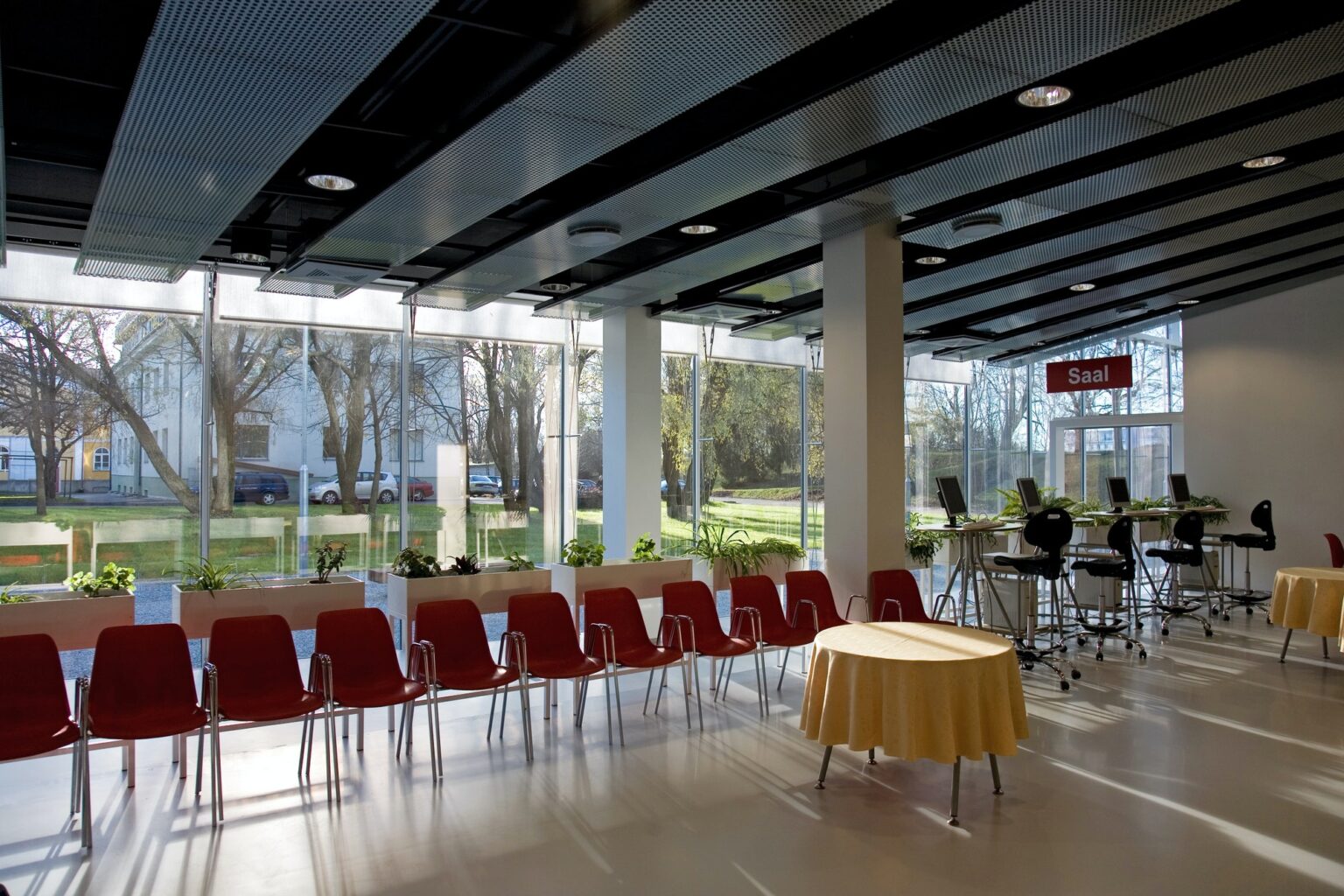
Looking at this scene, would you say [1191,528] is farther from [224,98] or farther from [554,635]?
[224,98]

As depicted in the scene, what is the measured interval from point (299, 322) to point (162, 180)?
136 inches

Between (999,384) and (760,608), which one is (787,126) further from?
(999,384)

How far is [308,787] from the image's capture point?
5.13 metres

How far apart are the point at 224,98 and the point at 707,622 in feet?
14.8

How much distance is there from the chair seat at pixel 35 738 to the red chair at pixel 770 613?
4237 mm

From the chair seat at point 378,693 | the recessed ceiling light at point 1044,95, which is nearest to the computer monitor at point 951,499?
the recessed ceiling light at point 1044,95

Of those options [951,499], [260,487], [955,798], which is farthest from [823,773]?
[260,487]

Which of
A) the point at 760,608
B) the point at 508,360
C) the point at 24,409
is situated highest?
the point at 508,360

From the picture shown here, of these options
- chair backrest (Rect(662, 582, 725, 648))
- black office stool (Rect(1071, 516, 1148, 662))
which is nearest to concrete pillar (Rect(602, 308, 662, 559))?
chair backrest (Rect(662, 582, 725, 648))

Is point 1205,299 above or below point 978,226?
above

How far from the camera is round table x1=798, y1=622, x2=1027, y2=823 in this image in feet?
15.0

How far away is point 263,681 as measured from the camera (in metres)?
5.26

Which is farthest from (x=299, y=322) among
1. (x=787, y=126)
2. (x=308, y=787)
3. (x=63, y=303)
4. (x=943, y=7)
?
(x=943, y=7)

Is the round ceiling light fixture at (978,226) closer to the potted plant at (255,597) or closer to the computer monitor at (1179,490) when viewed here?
the potted plant at (255,597)
